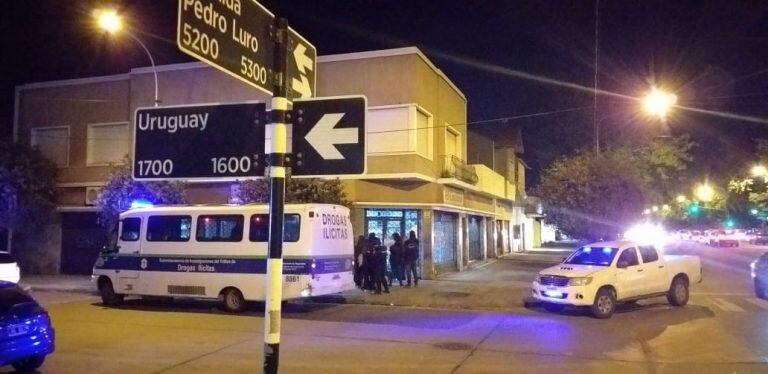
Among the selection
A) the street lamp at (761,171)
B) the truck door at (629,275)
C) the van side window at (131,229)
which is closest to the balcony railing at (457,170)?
the truck door at (629,275)

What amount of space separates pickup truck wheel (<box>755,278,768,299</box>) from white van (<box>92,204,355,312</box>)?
1157 centimetres

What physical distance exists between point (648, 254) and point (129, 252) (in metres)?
13.5

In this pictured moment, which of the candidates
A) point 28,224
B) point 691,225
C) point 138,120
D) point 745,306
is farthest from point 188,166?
point 691,225

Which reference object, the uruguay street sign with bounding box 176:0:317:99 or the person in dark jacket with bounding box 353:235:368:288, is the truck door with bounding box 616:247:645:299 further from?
the uruguay street sign with bounding box 176:0:317:99

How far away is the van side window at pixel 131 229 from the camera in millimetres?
17078

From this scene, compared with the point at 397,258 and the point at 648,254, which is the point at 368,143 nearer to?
the point at 397,258

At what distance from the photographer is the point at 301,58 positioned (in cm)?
546

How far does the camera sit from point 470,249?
29.9 metres

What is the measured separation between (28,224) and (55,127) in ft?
14.4

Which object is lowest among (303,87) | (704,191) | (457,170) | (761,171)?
(303,87)

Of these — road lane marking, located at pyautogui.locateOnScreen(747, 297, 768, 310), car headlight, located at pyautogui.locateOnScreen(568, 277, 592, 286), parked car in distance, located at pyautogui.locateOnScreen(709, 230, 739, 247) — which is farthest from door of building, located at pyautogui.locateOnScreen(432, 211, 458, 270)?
parked car in distance, located at pyautogui.locateOnScreen(709, 230, 739, 247)

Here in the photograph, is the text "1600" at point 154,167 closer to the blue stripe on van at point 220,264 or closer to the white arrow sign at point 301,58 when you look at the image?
the white arrow sign at point 301,58

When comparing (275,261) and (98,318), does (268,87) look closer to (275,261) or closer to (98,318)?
(275,261)

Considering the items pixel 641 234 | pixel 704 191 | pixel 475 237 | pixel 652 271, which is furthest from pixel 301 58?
pixel 704 191
